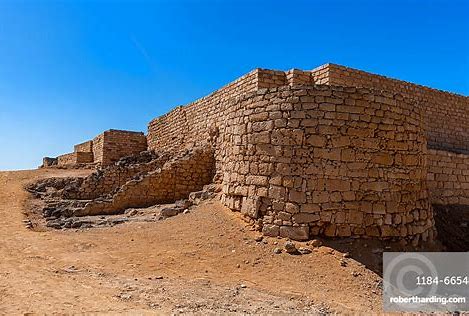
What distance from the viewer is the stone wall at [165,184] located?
36.2 feet

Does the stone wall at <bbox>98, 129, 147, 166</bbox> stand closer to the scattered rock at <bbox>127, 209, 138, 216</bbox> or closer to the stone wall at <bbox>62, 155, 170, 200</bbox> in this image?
the stone wall at <bbox>62, 155, 170, 200</bbox>

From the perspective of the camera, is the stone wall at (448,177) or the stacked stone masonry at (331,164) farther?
the stone wall at (448,177)

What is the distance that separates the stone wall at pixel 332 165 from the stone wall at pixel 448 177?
287 centimetres

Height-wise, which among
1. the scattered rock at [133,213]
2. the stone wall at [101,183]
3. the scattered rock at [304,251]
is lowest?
the scattered rock at [304,251]

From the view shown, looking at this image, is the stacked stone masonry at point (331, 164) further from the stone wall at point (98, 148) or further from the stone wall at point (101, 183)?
the stone wall at point (98, 148)

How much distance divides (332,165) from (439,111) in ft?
30.1

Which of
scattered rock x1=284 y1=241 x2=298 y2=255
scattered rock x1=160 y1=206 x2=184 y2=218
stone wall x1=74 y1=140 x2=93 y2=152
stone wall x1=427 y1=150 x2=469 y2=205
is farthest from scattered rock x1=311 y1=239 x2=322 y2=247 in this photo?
stone wall x1=74 y1=140 x2=93 y2=152

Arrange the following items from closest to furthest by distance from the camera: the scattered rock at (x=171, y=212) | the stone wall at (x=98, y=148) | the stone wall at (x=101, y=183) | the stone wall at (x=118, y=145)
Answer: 1. the scattered rock at (x=171, y=212)
2. the stone wall at (x=101, y=183)
3. the stone wall at (x=118, y=145)
4. the stone wall at (x=98, y=148)

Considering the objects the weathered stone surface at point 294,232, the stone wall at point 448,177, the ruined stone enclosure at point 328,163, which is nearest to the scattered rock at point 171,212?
the ruined stone enclosure at point 328,163

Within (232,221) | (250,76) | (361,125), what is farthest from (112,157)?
(361,125)

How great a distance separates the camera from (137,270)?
586 cm

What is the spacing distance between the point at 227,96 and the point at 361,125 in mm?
6290

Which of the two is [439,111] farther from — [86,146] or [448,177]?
[86,146]

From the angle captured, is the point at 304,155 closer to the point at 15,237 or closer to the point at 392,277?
the point at 392,277
